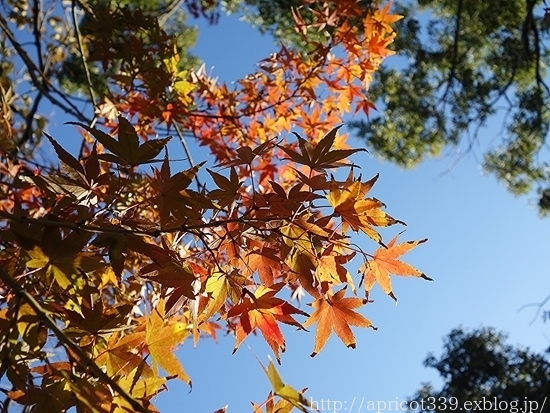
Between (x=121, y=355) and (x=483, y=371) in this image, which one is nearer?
(x=121, y=355)

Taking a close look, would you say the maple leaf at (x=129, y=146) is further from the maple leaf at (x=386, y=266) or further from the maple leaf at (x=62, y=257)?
the maple leaf at (x=386, y=266)

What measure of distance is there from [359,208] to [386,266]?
155mm

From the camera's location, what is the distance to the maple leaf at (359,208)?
3.00 feet

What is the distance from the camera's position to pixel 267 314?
958 millimetres

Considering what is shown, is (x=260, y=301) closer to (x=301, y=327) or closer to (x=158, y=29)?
(x=301, y=327)

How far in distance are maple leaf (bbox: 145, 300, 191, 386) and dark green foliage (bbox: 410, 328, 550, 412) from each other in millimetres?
5732

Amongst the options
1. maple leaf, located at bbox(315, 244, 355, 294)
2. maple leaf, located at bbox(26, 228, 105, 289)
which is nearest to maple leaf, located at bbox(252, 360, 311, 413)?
A: maple leaf, located at bbox(26, 228, 105, 289)

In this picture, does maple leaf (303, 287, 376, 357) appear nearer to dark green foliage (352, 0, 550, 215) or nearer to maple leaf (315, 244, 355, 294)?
maple leaf (315, 244, 355, 294)

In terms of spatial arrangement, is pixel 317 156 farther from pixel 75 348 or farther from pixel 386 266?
pixel 75 348

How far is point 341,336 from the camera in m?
0.99

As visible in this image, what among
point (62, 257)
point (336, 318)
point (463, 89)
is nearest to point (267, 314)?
point (336, 318)

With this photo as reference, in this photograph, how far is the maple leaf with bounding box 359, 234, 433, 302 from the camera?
3.28 feet

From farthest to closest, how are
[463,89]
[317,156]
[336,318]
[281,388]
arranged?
[463,89], [336,318], [317,156], [281,388]

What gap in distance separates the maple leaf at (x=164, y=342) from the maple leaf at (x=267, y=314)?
0.10 m
